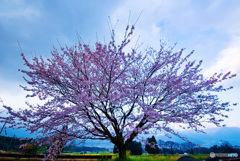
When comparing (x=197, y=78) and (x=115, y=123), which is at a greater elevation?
(x=197, y=78)

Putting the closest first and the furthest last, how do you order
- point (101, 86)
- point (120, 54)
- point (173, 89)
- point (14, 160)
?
point (120, 54) → point (101, 86) → point (173, 89) → point (14, 160)

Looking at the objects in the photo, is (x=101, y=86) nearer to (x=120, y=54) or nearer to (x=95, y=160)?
(x=120, y=54)

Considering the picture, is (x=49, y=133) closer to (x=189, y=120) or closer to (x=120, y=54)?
(x=120, y=54)

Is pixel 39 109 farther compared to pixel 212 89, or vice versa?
pixel 212 89

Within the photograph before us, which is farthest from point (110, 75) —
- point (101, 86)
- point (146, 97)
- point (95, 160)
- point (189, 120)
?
point (95, 160)

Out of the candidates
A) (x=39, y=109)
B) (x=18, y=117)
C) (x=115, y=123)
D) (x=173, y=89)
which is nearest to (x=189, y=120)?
(x=173, y=89)

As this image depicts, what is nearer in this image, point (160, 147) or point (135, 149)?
point (160, 147)

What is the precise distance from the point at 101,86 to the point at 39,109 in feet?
11.3

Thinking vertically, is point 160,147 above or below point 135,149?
above

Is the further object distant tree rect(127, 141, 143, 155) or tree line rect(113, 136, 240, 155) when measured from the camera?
distant tree rect(127, 141, 143, 155)

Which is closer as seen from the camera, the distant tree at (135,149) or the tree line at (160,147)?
the tree line at (160,147)

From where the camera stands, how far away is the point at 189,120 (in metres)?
8.55

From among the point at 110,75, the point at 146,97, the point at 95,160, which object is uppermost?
the point at 110,75

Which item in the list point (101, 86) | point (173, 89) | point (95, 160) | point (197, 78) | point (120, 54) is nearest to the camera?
point (120, 54)
